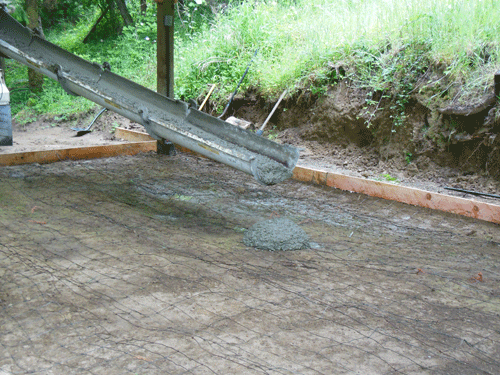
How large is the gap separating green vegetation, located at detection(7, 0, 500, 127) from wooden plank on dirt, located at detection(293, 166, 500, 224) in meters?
1.00

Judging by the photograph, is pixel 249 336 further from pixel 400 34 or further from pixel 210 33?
pixel 210 33

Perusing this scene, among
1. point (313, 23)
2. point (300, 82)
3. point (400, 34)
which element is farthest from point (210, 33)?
point (400, 34)

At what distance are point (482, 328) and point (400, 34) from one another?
4157 mm

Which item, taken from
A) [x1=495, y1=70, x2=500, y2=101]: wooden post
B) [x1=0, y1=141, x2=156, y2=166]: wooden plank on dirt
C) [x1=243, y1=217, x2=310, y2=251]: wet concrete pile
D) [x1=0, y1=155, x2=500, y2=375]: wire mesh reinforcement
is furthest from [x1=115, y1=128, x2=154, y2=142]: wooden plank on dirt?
[x1=495, y1=70, x2=500, y2=101]: wooden post

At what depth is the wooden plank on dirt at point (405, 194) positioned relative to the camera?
141 inches

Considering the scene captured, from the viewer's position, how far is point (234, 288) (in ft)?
8.01

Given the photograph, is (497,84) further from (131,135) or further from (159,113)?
(131,135)

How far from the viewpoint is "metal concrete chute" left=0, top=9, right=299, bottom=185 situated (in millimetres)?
3467

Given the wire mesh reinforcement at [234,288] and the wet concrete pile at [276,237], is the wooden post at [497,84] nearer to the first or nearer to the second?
the wire mesh reinforcement at [234,288]

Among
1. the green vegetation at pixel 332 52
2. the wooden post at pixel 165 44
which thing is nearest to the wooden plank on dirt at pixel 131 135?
the wooden post at pixel 165 44

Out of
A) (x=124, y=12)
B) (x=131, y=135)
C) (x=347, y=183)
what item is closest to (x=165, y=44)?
(x=131, y=135)

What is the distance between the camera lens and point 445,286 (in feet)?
8.41

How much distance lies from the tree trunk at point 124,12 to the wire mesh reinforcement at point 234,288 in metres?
8.01

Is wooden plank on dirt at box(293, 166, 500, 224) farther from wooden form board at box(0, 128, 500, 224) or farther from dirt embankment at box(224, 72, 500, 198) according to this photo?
dirt embankment at box(224, 72, 500, 198)
